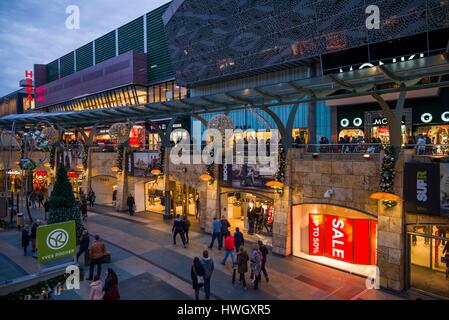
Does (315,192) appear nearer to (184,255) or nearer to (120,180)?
(184,255)

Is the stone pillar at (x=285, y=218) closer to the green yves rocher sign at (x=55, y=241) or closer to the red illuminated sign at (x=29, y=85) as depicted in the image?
the green yves rocher sign at (x=55, y=241)

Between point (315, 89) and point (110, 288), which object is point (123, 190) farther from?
point (315, 89)

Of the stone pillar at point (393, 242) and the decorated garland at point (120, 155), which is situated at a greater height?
the decorated garland at point (120, 155)

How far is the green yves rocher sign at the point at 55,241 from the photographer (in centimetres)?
990

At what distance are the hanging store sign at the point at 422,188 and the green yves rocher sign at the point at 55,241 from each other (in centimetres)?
1117

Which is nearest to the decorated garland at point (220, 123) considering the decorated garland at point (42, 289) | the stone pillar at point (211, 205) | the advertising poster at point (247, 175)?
the advertising poster at point (247, 175)

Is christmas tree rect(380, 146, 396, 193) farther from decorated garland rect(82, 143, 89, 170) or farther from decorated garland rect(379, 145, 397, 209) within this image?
decorated garland rect(82, 143, 89, 170)

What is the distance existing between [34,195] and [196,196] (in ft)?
45.6

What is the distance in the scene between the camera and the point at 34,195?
25547 mm

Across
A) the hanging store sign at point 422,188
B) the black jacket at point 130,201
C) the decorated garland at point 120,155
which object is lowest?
the black jacket at point 130,201

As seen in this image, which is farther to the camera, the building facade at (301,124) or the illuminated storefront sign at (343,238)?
the illuminated storefront sign at (343,238)

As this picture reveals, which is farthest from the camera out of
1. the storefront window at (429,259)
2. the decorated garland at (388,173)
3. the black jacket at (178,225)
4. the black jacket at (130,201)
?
the black jacket at (130,201)

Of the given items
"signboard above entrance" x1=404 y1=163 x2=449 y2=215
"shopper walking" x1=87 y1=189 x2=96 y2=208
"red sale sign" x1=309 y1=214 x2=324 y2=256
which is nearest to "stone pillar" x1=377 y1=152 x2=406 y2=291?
"signboard above entrance" x1=404 y1=163 x2=449 y2=215

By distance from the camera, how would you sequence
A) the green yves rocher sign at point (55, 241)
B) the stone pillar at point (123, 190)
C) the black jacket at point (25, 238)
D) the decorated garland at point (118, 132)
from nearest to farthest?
the green yves rocher sign at point (55, 241) → the black jacket at point (25, 238) → the decorated garland at point (118, 132) → the stone pillar at point (123, 190)
